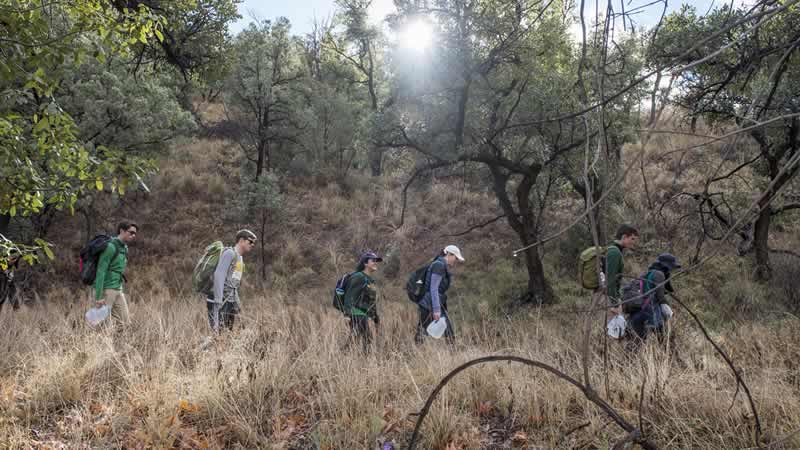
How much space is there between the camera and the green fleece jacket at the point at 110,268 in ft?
20.2

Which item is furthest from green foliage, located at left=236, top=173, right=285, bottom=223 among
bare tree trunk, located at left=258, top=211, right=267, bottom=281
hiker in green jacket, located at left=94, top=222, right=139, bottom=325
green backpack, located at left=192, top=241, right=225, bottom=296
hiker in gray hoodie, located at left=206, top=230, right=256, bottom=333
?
green backpack, located at left=192, top=241, right=225, bottom=296

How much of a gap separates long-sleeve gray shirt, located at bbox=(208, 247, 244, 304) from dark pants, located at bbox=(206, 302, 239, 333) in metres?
0.08

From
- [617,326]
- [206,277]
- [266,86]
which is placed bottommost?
[617,326]

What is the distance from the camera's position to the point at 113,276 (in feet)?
20.9

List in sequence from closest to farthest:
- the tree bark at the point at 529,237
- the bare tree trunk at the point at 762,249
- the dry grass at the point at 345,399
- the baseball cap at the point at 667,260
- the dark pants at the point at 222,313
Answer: the dry grass at the point at 345,399, the baseball cap at the point at 667,260, the dark pants at the point at 222,313, the bare tree trunk at the point at 762,249, the tree bark at the point at 529,237

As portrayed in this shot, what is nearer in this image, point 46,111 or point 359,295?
point 46,111

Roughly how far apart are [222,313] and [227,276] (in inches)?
22.0

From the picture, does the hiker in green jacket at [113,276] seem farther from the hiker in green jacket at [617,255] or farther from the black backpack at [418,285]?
the hiker in green jacket at [617,255]

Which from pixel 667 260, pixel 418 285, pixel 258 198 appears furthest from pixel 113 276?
pixel 258 198

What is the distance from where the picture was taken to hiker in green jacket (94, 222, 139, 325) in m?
6.17

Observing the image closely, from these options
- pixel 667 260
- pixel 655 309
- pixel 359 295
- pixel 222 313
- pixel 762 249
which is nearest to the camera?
pixel 667 260

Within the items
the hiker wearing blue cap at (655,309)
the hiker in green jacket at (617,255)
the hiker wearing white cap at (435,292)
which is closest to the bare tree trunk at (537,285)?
the hiker wearing white cap at (435,292)

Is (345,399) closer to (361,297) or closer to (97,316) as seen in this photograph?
(361,297)

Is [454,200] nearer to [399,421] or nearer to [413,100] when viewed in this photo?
[413,100]
